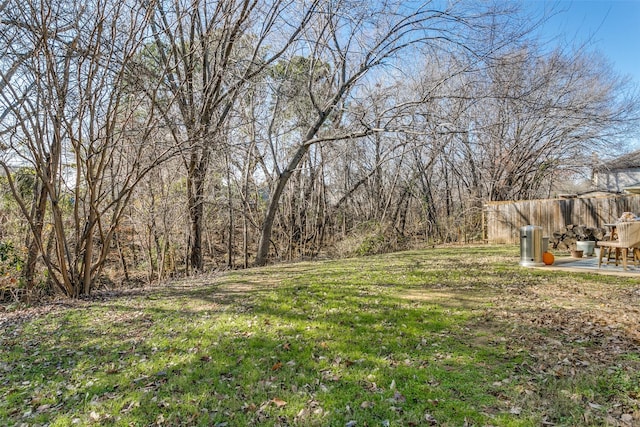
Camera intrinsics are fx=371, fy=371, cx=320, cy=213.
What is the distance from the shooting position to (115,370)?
3285mm

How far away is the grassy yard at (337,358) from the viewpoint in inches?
98.6

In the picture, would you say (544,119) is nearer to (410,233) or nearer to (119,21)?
(410,233)

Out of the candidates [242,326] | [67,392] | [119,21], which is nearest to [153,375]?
[67,392]

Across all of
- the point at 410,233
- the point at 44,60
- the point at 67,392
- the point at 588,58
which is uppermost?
the point at 588,58

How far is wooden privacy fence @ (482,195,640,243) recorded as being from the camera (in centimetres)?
1012

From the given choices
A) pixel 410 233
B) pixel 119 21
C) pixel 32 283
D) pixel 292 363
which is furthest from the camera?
pixel 410 233

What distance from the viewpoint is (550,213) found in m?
11.3

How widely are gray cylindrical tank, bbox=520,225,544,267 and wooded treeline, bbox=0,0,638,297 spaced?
2.08 metres

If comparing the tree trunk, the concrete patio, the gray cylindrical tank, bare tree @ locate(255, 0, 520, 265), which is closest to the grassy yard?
the concrete patio

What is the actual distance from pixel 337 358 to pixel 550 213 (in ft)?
34.8

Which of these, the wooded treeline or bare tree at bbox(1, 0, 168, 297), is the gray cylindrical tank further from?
bare tree at bbox(1, 0, 168, 297)

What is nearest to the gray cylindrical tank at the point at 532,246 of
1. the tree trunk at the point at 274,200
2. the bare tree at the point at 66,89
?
the tree trunk at the point at 274,200

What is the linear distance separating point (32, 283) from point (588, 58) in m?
17.3

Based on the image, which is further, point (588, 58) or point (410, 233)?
point (410, 233)
